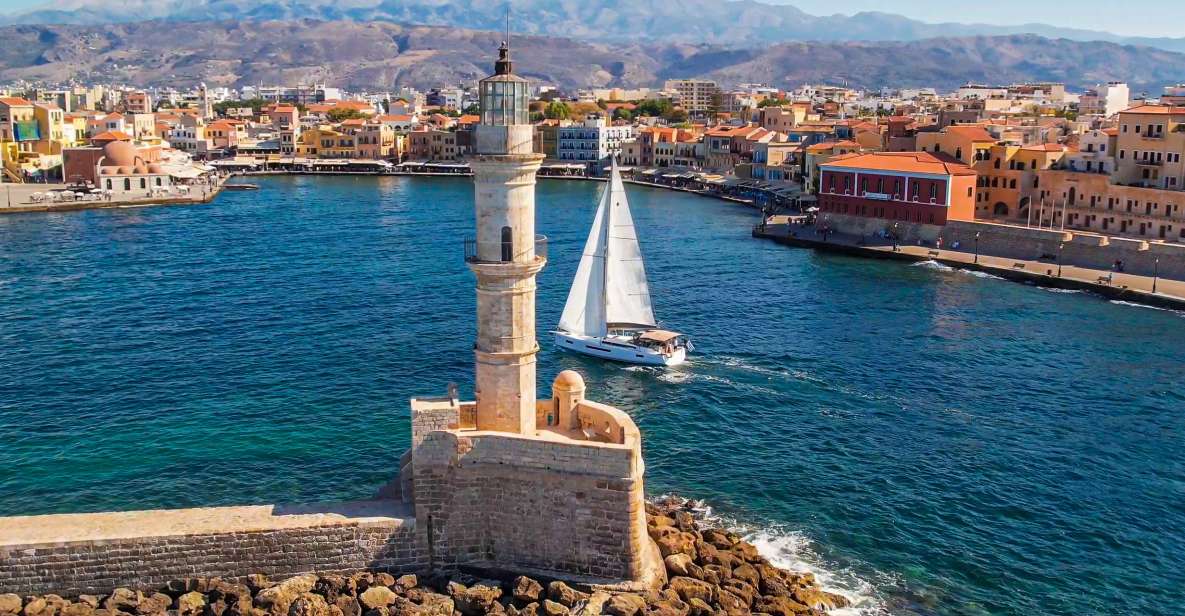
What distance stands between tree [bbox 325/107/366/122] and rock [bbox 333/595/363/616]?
523 ft

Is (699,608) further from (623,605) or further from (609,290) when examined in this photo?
(609,290)

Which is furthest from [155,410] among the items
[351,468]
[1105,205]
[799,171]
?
[799,171]

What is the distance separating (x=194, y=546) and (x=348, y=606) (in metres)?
2.70

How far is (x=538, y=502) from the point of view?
17812 mm

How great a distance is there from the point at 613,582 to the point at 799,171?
7808cm

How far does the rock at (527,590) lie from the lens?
17.1 meters

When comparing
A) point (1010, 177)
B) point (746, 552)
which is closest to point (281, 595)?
point (746, 552)

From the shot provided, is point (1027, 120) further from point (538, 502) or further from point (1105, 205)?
point (538, 502)

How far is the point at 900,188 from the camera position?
205ft

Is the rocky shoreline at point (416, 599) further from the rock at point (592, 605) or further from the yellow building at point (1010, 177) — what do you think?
the yellow building at point (1010, 177)

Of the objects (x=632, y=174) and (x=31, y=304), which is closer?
(x=31, y=304)

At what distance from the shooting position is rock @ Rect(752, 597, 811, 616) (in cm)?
1806

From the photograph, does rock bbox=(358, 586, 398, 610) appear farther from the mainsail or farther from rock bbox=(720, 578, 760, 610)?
the mainsail

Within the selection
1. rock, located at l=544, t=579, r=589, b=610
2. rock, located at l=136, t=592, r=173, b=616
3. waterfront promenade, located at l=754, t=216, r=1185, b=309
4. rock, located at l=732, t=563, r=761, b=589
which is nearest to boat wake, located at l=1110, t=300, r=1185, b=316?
waterfront promenade, located at l=754, t=216, r=1185, b=309
